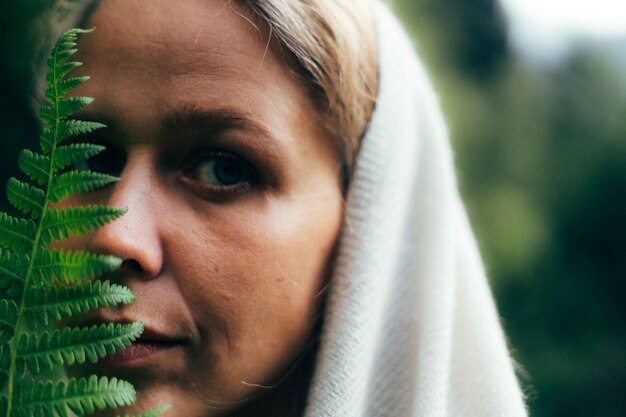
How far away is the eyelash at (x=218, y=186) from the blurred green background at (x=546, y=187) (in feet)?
19.9

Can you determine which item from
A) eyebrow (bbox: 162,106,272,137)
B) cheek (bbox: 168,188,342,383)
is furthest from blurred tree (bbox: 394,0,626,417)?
eyebrow (bbox: 162,106,272,137)

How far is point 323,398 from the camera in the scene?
4.35 feet

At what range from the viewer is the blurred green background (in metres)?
7.36

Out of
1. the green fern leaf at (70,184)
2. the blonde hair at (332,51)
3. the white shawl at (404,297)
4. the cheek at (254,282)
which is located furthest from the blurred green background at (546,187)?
the green fern leaf at (70,184)

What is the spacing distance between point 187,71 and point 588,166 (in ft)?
26.0

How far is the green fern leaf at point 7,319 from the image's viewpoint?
0.81 metres

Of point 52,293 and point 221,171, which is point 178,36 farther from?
point 52,293

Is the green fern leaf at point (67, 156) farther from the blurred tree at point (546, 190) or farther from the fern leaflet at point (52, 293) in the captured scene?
the blurred tree at point (546, 190)

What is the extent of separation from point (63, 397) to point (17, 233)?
0.64 ft

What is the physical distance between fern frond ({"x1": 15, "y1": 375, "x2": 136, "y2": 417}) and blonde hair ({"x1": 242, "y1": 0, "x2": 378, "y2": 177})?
0.73 metres

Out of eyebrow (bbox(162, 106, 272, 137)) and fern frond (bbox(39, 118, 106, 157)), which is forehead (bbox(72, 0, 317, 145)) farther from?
fern frond (bbox(39, 118, 106, 157))

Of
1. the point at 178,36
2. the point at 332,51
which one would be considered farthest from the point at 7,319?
the point at 332,51

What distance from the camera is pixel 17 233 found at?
84 cm

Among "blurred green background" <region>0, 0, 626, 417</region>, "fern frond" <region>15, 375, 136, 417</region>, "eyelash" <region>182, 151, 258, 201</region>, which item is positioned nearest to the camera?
"fern frond" <region>15, 375, 136, 417</region>
